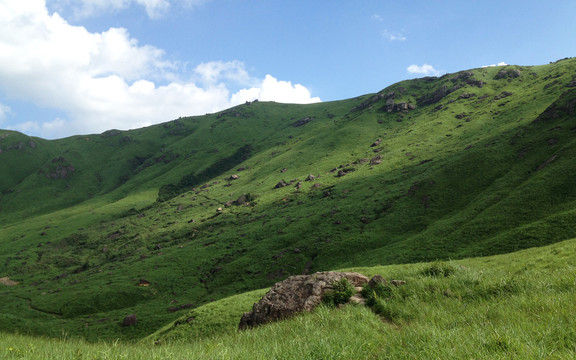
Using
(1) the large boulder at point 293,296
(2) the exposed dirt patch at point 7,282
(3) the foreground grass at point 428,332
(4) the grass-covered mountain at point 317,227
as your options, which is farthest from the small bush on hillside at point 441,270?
(2) the exposed dirt patch at point 7,282

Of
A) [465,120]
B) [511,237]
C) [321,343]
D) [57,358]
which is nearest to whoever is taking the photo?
[57,358]

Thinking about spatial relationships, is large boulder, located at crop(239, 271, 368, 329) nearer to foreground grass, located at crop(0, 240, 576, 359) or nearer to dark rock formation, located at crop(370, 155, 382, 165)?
foreground grass, located at crop(0, 240, 576, 359)

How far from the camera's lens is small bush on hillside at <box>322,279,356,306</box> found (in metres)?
11.4

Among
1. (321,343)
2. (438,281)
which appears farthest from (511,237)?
(321,343)

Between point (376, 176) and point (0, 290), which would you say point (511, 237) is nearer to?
point (376, 176)

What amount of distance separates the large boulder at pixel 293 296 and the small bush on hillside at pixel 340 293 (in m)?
0.59

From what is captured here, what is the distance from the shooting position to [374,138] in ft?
636

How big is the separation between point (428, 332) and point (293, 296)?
971 centimetres

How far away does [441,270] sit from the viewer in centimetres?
1151

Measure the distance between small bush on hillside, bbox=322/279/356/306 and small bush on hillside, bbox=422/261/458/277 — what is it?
3447 mm

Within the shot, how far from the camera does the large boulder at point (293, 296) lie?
42.8 ft

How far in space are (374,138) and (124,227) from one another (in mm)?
167036

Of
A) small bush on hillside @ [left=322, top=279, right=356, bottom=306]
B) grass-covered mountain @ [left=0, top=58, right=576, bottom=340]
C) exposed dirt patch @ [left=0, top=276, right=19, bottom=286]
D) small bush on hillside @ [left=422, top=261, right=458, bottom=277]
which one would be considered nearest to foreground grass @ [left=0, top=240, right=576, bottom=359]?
small bush on hillside @ [left=422, top=261, right=458, bottom=277]

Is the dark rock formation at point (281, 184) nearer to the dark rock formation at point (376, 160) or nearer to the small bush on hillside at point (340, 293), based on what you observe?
the dark rock formation at point (376, 160)
